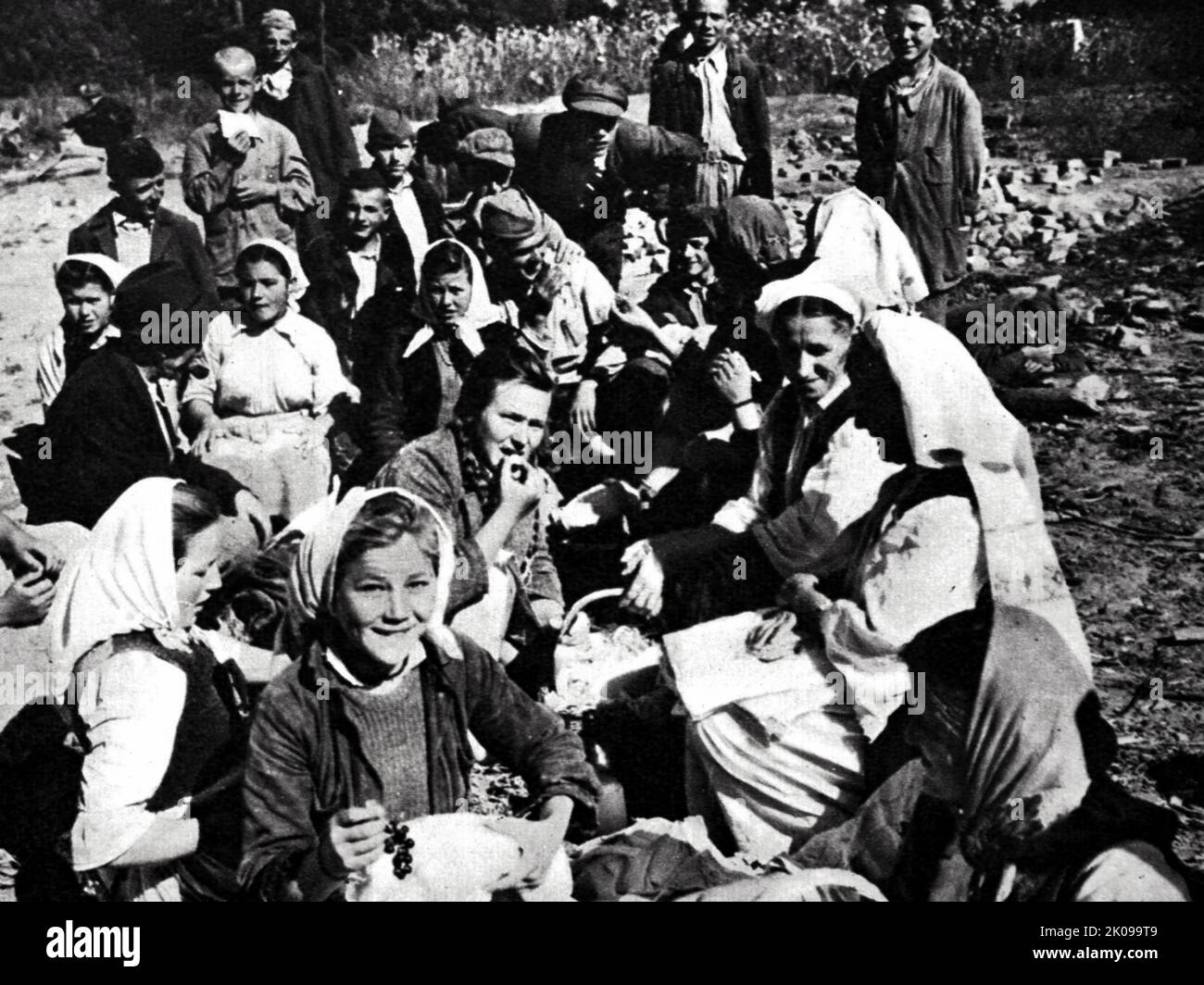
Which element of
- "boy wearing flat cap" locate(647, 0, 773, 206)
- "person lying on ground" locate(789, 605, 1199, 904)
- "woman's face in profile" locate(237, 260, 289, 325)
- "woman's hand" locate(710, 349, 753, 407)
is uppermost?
"boy wearing flat cap" locate(647, 0, 773, 206)

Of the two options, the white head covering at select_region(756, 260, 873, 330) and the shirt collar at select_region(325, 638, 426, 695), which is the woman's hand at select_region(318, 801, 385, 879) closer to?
the shirt collar at select_region(325, 638, 426, 695)

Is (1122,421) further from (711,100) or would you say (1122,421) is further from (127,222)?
(127,222)

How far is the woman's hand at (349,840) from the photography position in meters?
4.23

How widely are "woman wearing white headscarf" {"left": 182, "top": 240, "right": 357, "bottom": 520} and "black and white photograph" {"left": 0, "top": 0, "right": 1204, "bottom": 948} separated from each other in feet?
0.05

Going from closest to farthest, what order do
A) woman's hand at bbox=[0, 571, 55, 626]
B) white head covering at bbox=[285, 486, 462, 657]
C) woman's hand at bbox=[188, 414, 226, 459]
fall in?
white head covering at bbox=[285, 486, 462, 657]
woman's hand at bbox=[0, 571, 55, 626]
woman's hand at bbox=[188, 414, 226, 459]

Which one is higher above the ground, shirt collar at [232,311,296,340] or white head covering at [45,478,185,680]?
shirt collar at [232,311,296,340]

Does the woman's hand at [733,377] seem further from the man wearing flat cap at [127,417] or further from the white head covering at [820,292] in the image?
the man wearing flat cap at [127,417]

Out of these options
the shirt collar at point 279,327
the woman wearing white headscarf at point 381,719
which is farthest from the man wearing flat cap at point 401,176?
the woman wearing white headscarf at point 381,719

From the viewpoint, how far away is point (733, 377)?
5445mm

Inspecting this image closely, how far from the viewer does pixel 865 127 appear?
18.8ft

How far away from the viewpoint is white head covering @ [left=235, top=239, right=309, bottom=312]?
5.69m

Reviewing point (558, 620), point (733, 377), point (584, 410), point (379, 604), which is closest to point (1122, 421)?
point (733, 377)

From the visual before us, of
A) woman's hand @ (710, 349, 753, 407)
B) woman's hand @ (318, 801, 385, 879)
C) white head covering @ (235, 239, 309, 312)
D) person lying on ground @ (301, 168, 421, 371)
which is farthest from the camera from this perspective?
person lying on ground @ (301, 168, 421, 371)

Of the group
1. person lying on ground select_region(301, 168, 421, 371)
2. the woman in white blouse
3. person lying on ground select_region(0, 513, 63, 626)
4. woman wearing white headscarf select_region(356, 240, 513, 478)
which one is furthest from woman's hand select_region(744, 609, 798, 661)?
person lying on ground select_region(0, 513, 63, 626)
